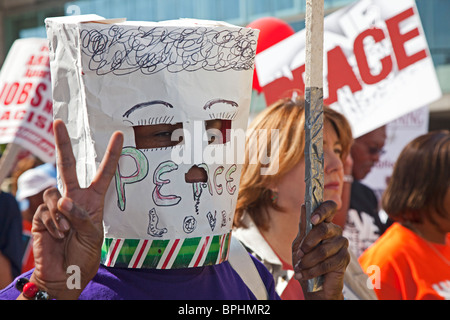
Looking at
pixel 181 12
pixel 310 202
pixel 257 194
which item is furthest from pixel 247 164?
pixel 181 12

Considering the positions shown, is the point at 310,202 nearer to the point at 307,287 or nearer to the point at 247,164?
the point at 307,287

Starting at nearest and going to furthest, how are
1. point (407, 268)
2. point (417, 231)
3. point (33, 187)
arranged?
1. point (407, 268)
2. point (417, 231)
3. point (33, 187)

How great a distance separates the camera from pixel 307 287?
1.55m

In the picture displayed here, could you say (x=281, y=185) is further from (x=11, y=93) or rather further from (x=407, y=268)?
(x=11, y=93)

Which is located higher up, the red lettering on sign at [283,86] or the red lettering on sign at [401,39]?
the red lettering on sign at [401,39]

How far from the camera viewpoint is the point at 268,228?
7.88 feet

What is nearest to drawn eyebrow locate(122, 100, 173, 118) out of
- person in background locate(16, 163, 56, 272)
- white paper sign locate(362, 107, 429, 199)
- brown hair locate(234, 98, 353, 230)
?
brown hair locate(234, 98, 353, 230)

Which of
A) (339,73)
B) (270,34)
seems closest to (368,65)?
(339,73)

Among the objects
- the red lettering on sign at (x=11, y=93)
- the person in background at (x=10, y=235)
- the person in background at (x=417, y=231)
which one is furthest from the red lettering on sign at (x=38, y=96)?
the person in background at (x=417, y=231)

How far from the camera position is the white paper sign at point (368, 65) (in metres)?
3.05

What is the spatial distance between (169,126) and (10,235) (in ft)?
7.04

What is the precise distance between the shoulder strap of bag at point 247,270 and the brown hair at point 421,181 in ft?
4.34

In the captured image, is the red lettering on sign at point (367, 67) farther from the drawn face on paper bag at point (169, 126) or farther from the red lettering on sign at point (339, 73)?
the drawn face on paper bag at point (169, 126)
